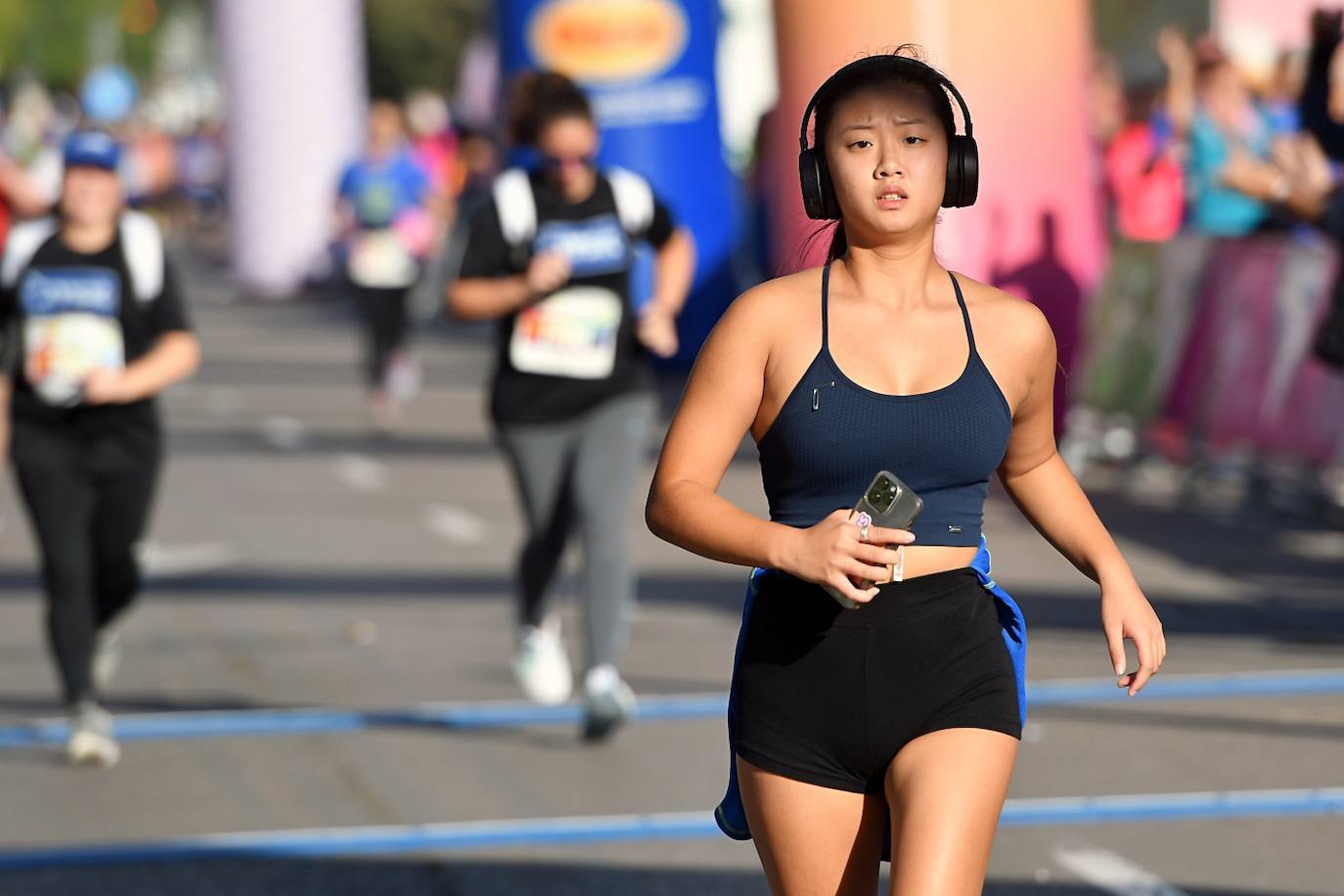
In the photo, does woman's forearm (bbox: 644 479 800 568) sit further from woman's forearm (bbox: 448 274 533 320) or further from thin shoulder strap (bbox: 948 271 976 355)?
woman's forearm (bbox: 448 274 533 320)

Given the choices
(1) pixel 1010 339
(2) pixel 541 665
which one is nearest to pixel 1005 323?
(1) pixel 1010 339


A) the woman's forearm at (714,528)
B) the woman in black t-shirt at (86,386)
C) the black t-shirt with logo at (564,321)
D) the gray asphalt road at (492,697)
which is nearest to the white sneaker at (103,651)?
the woman in black t-shirt at (86,386)

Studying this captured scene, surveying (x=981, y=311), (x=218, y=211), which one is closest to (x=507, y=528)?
(x=981, y=311)

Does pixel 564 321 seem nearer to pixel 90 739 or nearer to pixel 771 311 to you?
pixel 90 739

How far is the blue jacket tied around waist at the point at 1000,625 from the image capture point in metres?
4.24

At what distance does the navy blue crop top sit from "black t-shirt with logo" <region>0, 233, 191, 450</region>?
459cm

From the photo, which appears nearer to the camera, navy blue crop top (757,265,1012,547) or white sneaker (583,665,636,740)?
navy blue crop top (757,265,1012,547)

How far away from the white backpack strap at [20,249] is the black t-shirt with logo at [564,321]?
136cm

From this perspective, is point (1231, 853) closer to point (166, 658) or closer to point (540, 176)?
point (540, 176)

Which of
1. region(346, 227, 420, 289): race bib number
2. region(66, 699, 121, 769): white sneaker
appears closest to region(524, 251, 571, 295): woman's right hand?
region(66, 699, 121, 769): white sneaker

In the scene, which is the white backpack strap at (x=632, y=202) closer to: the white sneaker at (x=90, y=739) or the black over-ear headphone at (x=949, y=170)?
the white sneaker at (x=90, y=739)

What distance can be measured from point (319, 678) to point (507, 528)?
4041mm

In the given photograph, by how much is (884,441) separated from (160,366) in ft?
15.4

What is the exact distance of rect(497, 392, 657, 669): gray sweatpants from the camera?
8352 millimetres
